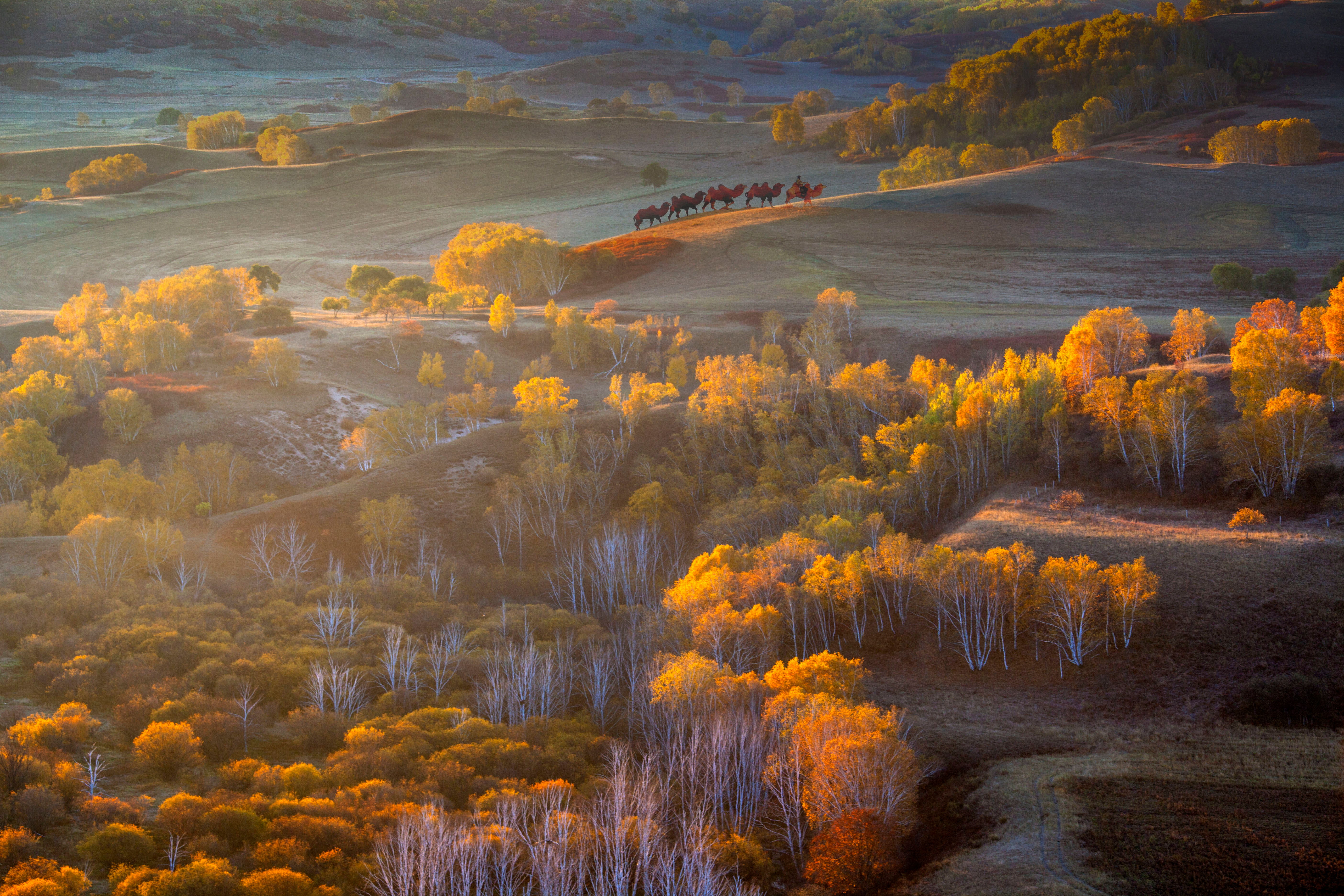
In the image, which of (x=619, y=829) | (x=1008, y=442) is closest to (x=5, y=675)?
(x=619, y=829)

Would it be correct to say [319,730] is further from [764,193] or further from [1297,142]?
[1297,142]

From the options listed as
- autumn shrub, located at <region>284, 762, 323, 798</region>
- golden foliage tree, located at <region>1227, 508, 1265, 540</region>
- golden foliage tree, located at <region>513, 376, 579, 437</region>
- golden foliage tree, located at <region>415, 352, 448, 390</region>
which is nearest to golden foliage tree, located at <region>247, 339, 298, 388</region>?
golden foliage tree, located at <region>415, 352, 448, 390</region>

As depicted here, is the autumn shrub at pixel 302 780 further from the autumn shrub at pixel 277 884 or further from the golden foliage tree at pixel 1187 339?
the golden foliage tree at pixel 1187 339

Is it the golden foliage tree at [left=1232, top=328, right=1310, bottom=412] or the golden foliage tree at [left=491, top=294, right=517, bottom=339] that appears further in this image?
the golden foliage tree at [left=491, top=294, right=517, bottom=339]

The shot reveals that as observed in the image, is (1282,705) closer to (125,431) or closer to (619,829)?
(619,829)

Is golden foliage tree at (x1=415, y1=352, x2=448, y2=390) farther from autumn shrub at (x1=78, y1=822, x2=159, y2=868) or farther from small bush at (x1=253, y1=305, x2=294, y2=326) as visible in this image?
autumn shrub at (x1=78, y1=822, x2=159, y2=868)

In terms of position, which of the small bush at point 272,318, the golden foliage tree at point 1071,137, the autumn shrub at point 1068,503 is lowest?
the autumn shrub at point 1068,503

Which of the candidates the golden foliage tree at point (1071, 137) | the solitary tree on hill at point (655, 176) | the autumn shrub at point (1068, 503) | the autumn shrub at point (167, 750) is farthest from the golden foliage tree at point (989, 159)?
the autumn shrub at point (167, 750)

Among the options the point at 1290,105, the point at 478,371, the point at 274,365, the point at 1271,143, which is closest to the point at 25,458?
the point at 274,365
